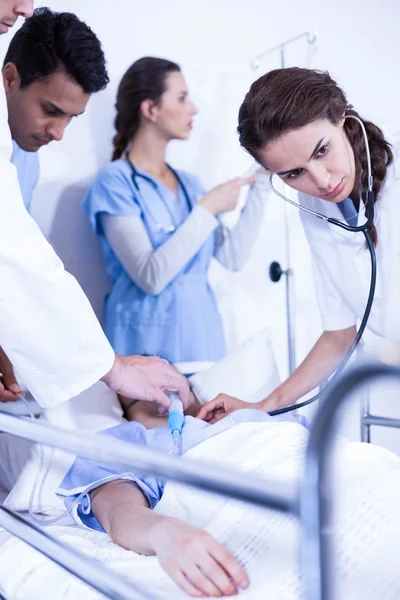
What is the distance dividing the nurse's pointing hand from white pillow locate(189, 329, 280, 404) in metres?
0.36

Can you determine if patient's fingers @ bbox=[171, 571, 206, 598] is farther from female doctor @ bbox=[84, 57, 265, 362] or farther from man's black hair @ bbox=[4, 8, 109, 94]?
female doctor @ bbox=[84, 57, 265, 362]

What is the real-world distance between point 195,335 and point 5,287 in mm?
1159

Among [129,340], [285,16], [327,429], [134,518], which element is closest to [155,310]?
[129,340]

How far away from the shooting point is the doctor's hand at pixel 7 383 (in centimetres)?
162

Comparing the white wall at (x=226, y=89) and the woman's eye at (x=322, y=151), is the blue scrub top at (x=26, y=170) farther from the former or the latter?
the woman's eye at (x=322, y=151)

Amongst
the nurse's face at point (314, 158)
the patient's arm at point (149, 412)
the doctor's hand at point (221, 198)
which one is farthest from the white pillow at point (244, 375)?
the nurse's face at point (314, 158)

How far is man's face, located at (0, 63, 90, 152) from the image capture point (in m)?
1.63

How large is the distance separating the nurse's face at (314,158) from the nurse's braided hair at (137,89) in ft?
3.04

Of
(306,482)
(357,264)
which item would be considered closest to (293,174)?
(357,264)

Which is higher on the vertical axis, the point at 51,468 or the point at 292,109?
the point at 292,109

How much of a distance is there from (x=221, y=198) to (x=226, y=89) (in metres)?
0.69

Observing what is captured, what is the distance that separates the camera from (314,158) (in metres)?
1.36

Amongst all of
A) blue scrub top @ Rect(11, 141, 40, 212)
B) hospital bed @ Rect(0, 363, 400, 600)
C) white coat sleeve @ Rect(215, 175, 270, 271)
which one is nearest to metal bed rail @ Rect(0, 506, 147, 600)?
hospital bed @ Rect(0, 363, 400, 600)

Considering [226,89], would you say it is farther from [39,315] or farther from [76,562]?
[76,562]
